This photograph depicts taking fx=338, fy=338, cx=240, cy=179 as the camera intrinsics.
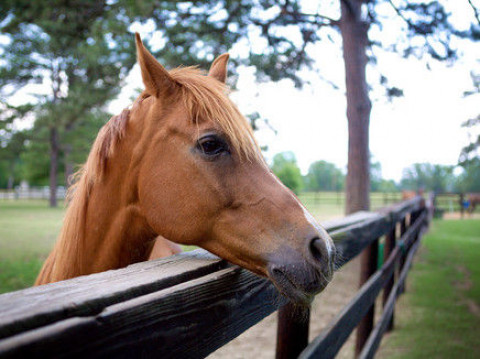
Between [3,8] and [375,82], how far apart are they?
291 inches

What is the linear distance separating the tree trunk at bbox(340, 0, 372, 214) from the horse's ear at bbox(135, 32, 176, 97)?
557cm

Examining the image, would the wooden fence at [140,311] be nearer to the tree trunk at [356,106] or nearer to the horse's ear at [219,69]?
the horse's ear at [219,69]

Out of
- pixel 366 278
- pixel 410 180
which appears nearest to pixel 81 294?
pixel 366 278

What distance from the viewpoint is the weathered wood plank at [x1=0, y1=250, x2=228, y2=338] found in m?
0.61

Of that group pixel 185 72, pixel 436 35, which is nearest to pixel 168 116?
pixel 185 72

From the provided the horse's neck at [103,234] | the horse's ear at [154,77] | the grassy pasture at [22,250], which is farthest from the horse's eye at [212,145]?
the grassy pasture at [22,250]

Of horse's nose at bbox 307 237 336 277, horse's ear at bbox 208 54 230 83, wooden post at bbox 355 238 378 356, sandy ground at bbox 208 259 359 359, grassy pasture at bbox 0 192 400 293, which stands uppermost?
horse's ear at bbox 208 54 230 83

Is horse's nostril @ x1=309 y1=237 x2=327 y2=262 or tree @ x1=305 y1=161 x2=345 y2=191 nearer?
horse's nostril @ x1=309 y1=237 x2=327 y2=262

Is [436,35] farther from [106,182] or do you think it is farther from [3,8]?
[3,8]

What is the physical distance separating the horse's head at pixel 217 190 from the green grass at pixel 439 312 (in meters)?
3.32

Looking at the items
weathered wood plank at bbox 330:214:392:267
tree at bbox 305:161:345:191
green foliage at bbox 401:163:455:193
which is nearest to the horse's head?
weathered wood plank at bbox 330:214:392:267

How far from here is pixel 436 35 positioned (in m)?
6.39

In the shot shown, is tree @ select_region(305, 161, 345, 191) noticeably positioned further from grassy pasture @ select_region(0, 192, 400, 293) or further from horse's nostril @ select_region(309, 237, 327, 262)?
horse's nostril @ select_region(309, 237, 327, 262)

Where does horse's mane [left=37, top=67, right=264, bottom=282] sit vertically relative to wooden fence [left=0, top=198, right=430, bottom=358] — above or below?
above
